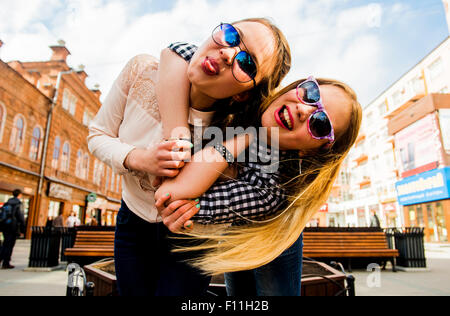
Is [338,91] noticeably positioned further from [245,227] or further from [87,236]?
[87,236]

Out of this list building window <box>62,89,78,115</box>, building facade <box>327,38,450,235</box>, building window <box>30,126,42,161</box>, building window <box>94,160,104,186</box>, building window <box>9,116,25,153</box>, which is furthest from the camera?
building window <box>94,160,104,186</box>

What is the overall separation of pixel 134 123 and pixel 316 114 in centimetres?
71

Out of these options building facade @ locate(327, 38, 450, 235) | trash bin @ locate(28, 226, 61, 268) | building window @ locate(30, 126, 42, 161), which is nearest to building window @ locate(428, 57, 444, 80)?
building facade @ locate(327, 38, 450, 235)

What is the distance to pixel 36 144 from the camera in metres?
16.0

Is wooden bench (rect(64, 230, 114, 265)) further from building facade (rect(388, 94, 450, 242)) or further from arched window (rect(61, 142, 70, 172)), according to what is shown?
building facade (rect(388, 94, 450, 242))

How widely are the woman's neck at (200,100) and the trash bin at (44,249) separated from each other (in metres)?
6.38

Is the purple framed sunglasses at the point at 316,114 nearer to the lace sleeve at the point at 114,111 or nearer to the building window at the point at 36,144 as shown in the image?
the lace sleeve at the point at 114,111

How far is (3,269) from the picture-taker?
5.98 meters

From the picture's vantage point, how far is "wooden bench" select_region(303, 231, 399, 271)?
564 cm

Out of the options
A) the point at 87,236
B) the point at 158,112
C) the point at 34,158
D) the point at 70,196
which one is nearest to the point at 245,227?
the point at 158,112

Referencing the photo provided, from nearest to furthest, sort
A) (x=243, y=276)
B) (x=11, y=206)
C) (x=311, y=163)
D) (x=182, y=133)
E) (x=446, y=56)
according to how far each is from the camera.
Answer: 1. (x=182, y=133)
2. (x=311, y=163)
3. (x=243, y=276)
4. (x=11, y=206)
5. (x=446, y=56)

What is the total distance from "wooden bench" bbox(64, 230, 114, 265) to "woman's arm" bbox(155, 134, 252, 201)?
16.0 feet

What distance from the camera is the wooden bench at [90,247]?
5219 mm

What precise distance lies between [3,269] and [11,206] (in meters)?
1.28
